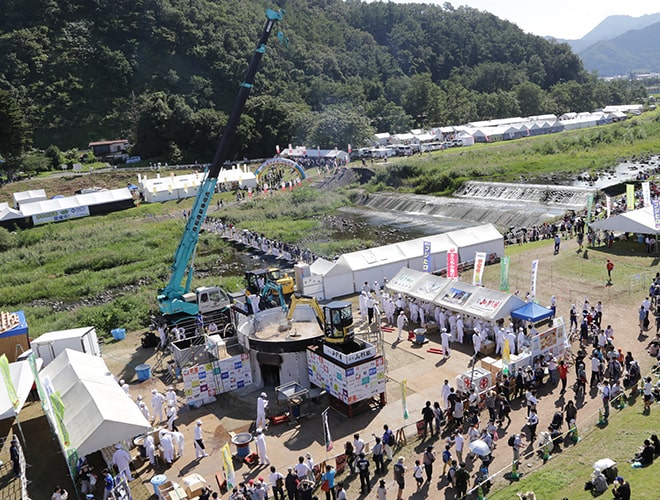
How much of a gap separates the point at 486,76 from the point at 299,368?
145 metres

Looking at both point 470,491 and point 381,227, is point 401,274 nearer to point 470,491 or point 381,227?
point 470,491

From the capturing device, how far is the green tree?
6384 centimetres

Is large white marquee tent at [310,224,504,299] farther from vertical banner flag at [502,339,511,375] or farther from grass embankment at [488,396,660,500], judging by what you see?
grass embankment at [488,396,660,500]

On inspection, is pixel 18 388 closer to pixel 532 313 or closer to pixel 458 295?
pixel 458 295

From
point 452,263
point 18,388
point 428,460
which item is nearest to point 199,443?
point 428,460

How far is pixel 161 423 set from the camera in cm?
1836

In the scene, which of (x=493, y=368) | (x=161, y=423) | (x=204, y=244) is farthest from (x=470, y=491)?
(x=204, y=244)

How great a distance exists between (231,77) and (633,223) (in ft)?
303

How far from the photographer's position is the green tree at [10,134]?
63.8 m

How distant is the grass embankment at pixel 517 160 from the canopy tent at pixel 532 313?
4160cm

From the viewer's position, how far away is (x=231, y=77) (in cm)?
10919

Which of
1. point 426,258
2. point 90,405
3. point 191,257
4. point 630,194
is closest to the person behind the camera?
point 90,405

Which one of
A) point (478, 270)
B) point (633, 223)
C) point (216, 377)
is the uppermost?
point (478, 270)

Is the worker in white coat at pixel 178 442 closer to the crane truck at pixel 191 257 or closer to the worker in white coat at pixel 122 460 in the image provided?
the worker in white coat at pixel 122 460
